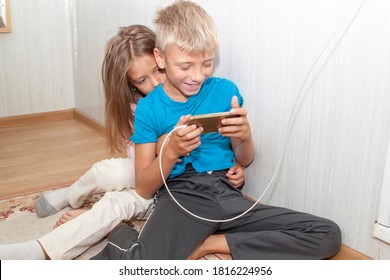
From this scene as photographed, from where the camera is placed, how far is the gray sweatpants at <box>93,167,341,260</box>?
99 cm

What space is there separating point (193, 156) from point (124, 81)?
0.26 m

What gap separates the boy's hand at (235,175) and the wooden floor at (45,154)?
60cm

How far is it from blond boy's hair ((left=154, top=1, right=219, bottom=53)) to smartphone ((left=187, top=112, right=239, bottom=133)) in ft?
0.50

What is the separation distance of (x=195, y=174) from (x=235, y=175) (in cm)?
11

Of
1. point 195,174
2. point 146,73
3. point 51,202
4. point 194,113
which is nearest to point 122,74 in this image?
point 146,73

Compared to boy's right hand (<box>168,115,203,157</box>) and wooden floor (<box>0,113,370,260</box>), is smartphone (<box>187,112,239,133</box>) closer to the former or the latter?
boy's right hand (<box>168,115,203,157</box>)

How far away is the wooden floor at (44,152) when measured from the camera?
59.8 inches

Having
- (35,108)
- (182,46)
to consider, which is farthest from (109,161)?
(35,108)

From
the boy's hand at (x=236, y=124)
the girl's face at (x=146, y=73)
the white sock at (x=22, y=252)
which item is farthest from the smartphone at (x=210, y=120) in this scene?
the white sock at (x=22, y=252)

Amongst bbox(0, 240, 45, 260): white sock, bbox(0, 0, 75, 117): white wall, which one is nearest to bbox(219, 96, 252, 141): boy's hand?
bbox(0, 240, 45, 260): white sock

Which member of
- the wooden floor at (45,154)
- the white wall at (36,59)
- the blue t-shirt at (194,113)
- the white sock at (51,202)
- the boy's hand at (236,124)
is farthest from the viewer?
the white wall at (36,59)

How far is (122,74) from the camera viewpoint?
1175 millimetres

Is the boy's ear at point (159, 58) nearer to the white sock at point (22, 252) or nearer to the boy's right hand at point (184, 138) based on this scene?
the boy's right hand at point (184, 138)

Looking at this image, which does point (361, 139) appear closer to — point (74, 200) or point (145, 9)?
point (74, 200)
